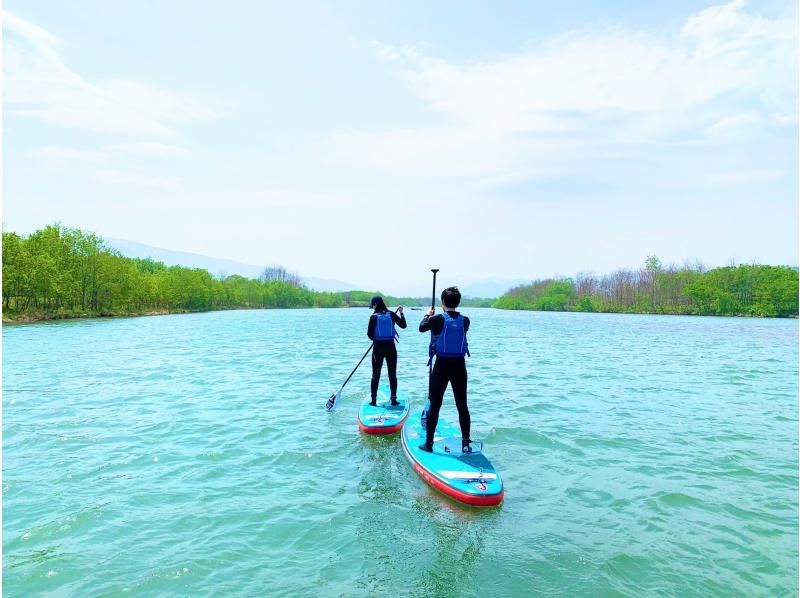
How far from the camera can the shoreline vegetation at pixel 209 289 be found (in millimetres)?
55719

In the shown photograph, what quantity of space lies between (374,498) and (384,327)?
201 inches

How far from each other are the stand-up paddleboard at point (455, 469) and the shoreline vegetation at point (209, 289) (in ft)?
201

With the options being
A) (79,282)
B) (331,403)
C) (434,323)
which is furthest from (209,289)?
(434,323)

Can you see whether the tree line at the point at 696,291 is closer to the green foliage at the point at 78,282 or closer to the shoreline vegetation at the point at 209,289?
the shoreline vegetation at the point at 209,289

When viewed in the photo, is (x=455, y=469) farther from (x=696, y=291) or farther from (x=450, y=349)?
(x=696, y=291)

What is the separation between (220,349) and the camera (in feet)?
100

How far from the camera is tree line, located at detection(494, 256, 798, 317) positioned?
328ft

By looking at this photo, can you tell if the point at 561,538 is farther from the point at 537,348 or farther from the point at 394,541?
the point at 537,348

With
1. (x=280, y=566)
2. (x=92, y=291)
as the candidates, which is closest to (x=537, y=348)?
(x=280, y=566)

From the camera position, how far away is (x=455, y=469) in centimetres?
782

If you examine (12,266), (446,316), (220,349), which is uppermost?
(12,266)

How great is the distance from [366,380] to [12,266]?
54.2m

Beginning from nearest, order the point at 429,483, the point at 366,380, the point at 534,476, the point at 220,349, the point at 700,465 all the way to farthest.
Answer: the point at 429,483, the point at 534,476, the point at 700,465, the point at 366,380, the point at 220,349

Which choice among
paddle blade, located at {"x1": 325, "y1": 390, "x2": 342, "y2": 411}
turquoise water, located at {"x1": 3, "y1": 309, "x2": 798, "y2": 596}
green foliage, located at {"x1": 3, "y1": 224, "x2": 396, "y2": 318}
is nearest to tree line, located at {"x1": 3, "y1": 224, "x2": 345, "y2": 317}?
green foliage, located at {"x1": 3, "y1": 224, "x2": 396, "y2": 318}
